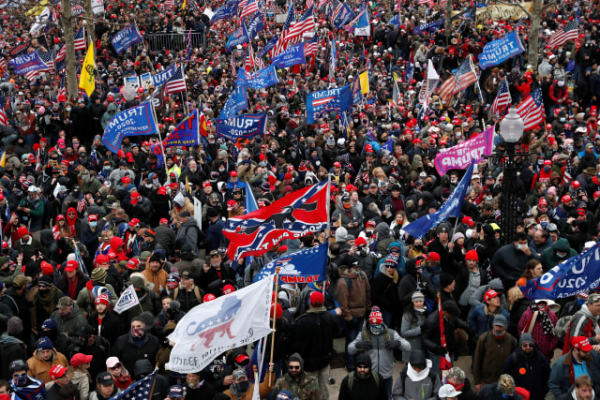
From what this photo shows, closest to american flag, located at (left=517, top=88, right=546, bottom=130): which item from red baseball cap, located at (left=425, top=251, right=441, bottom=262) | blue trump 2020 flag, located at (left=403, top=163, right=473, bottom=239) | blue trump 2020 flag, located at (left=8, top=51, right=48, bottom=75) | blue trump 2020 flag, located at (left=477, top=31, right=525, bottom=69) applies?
blue trump 2020 flag, located at (left=403, top=163, right=473, bottom=239)

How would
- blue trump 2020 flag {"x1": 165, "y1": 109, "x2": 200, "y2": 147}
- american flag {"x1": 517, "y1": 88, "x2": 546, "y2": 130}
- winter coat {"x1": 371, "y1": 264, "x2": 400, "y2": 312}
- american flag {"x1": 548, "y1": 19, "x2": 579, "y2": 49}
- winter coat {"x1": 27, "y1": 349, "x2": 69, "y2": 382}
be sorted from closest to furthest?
1. winter coat {"x1": 27, "y1": 349, "x2": 69, "y2": 382}
2. winter coat {"x1": 371, "y1": 264, "x2": 400, "y2": 312}
3. american flag {"x1": 517, "y1": 88, "x2": 546, "y2": 130}
4. blue trump 2020 flag {"x1": 165, "y1": 109, "x2": 200, "y2": 147}
5. american flag {"x1": 548, "y1": 19, "x2": 579, "y2": 49}

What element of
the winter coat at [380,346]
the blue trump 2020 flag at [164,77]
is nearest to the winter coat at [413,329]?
the winter coat at [380,346]

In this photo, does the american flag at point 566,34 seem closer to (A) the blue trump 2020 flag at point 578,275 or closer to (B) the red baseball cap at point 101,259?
(A) the blue trump 2020 flag at point 578,275

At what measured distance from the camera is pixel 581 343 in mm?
8273

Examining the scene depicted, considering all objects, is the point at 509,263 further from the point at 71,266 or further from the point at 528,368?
the point at 71,266

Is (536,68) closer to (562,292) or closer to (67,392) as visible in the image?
(562,292)

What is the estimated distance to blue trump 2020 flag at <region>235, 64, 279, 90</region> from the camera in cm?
2114

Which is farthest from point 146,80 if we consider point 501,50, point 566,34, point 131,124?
point 566,34

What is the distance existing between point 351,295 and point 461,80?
1139 cm

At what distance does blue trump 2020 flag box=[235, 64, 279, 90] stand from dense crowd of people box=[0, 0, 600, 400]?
28.5 inches

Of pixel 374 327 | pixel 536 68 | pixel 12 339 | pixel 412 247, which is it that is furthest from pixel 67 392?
pixel 536 68

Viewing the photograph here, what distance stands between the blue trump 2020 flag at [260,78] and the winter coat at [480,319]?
39.9 ft

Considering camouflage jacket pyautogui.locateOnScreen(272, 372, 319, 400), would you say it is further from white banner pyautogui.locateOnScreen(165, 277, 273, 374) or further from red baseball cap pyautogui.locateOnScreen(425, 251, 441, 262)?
red baseball cap pyautogui.locateOnScreen(425, 251, 441, 262)

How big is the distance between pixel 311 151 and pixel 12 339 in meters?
9.68
